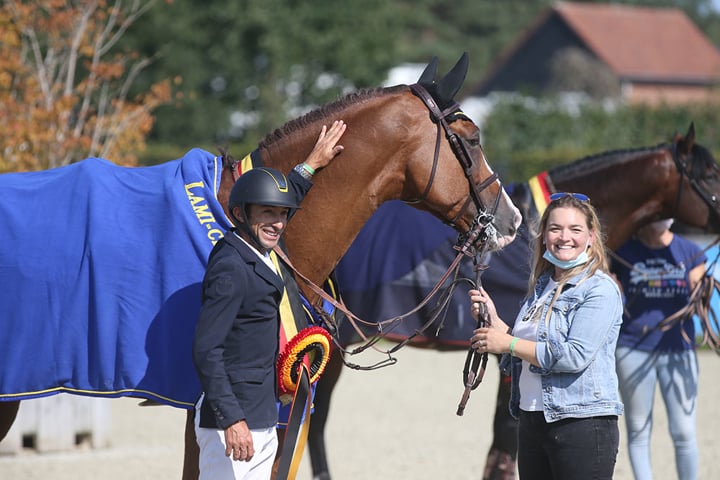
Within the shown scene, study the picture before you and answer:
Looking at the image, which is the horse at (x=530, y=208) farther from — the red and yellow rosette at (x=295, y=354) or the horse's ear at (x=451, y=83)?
the red and yellow rosette at (x=295, y=354)

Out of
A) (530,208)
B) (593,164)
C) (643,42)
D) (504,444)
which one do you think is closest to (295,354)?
(504,444)

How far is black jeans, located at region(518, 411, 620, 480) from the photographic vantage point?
3180mm

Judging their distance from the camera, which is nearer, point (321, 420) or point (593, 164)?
point (593, 164)

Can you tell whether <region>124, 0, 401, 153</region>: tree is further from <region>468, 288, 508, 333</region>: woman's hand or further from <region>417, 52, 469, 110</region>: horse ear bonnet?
<region>468, 288, 508, 333</region>: woman's hand

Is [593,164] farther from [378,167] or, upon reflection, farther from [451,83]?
[378,167]

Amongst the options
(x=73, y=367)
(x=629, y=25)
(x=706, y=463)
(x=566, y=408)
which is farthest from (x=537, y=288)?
(x=629, y=25)

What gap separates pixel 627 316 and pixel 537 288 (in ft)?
6.46

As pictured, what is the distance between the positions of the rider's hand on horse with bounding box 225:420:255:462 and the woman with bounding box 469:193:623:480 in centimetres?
91

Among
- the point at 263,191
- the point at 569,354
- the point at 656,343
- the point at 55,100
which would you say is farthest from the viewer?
the point at 55,100

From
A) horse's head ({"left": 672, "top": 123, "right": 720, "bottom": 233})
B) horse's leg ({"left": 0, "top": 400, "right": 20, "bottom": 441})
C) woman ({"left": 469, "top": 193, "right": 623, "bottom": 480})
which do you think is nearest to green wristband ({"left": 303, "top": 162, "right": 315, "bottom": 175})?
woman ({"left": 469, "top": 193, "right": 623, "bottom": 480})

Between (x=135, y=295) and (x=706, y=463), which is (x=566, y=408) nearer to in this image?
(x=135, y=295)

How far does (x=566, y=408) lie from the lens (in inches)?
126

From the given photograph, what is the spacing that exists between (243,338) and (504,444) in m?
2.18

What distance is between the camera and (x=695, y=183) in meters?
5.27
